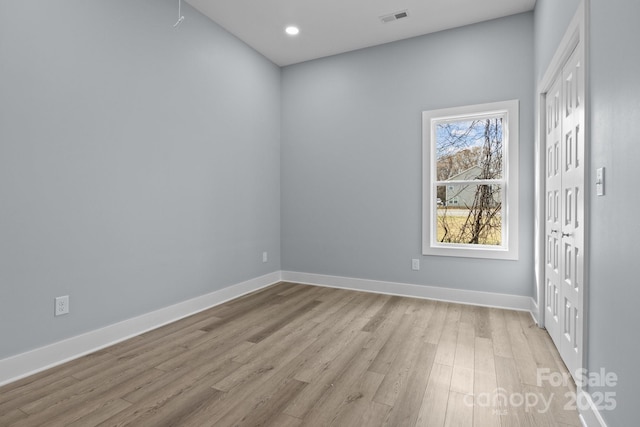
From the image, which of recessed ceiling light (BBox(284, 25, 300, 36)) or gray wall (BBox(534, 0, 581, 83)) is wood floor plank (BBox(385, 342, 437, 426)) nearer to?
gray wall (BBox(534, 0, 581, 83))

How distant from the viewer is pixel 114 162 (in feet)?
8.68

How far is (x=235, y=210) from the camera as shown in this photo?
3.95 m

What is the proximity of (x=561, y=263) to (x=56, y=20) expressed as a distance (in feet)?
13.1

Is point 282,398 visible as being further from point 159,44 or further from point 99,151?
point 159,44

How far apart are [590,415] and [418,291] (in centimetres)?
236

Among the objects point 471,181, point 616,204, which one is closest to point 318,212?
point 471,181

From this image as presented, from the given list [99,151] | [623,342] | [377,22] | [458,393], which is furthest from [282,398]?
[377,22]

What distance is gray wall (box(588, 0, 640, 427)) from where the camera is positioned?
1.19m

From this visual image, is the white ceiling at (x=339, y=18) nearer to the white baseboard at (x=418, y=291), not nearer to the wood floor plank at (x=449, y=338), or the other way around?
the white baseboard at (x=418, y=291)

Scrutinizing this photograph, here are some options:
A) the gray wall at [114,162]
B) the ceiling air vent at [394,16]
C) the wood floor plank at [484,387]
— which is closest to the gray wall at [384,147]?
the ceiling air vent at [394,16]

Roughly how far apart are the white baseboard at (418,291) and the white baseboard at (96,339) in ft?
3.90

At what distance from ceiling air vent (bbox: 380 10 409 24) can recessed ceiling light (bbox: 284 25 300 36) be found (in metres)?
0.98

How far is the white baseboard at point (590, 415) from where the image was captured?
58.4 inches

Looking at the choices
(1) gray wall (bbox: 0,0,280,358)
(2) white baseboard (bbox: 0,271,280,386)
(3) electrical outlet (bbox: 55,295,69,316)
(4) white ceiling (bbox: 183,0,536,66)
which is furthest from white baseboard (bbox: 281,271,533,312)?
(4) white ceiling (bbox: 183,0,536,66)
